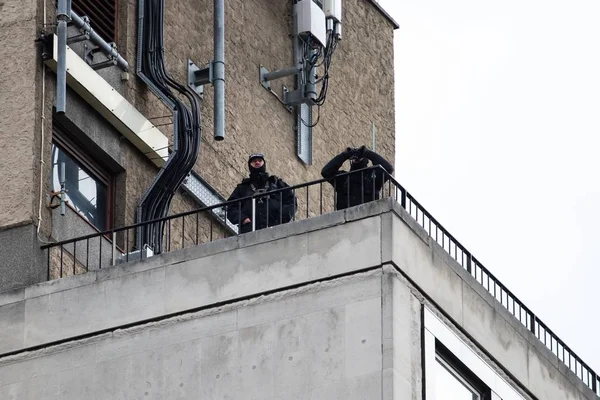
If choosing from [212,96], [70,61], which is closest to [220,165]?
[212,96]

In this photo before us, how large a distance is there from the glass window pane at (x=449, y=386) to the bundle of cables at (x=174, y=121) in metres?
5.77

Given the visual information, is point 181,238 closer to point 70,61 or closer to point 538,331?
point 70,61

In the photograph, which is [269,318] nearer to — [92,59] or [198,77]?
[92,59]

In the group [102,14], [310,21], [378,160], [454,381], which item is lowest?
[454,381]

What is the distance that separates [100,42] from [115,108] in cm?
101

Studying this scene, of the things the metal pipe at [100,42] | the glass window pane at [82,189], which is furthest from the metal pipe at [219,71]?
the glass window pane at [82,189]

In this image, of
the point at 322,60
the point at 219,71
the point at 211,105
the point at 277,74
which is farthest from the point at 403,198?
the point at 322,60

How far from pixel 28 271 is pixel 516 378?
22.0 ft

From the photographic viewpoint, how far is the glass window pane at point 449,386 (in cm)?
2934

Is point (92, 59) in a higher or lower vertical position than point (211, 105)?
lower

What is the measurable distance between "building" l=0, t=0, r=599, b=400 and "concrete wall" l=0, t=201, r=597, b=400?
0.02 metres

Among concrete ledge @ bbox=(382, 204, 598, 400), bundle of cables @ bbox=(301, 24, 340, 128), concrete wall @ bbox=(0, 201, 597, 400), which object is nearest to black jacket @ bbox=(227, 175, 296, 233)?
concrete wall @ bbox=(0, 201, 597, 400)

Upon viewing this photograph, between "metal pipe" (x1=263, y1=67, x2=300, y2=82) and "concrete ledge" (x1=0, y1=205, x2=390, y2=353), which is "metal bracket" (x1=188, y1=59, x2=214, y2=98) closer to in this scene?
"metal pipe" (x1=263, y1=67, x2=300, y2=82)

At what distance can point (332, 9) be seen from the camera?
40500mm
